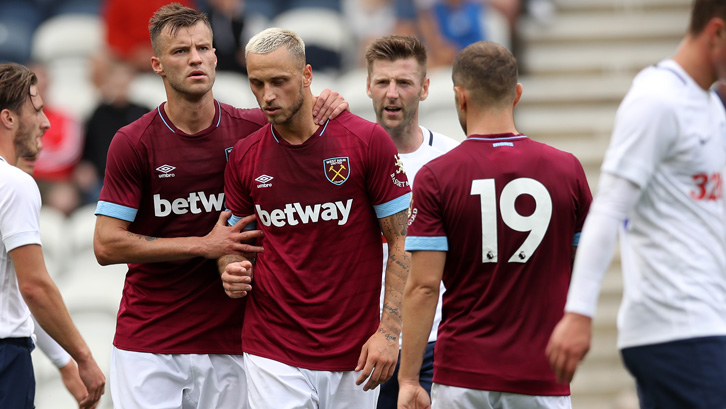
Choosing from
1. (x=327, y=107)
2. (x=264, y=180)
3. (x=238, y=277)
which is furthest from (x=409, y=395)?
(x=327, y=107)

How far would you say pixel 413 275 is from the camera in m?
3.93

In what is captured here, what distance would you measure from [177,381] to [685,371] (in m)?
2.69

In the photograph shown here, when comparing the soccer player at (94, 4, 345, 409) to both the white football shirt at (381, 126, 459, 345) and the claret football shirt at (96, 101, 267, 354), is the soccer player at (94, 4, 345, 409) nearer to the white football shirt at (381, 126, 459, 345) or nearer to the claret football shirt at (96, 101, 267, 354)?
the claret football shirt at (96, 101, 267, 354)

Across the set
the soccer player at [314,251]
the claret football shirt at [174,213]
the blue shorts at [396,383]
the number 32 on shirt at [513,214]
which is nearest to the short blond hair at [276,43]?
the soccer player at [314,251]

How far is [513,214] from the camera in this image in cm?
383

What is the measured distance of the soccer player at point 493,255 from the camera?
3.85 meters

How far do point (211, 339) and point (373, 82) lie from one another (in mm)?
1727

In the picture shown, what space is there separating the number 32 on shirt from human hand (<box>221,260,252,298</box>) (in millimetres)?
1176

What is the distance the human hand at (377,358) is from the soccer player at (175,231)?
849mm

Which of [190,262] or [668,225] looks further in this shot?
[190,262]

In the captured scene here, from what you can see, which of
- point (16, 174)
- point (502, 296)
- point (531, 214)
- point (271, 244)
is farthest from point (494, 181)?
point (16, 174)

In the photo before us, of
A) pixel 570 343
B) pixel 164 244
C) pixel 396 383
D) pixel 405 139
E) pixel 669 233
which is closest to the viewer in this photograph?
pixel 570 343

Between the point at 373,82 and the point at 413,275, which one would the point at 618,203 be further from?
the point at 373,82

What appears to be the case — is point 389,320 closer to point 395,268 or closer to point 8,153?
point 395,268
